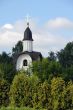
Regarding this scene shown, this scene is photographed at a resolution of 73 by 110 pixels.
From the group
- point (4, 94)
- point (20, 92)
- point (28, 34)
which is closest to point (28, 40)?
point (28, 34)

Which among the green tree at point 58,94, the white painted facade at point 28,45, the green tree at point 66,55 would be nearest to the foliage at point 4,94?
Result: the green tree at point 58,94

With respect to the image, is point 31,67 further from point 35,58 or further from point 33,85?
point 33,85

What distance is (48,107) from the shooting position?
32406 mm

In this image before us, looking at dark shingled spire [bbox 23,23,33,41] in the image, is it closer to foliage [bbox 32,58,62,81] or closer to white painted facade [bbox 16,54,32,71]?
white painted facade [bbox 16,54,32,71]

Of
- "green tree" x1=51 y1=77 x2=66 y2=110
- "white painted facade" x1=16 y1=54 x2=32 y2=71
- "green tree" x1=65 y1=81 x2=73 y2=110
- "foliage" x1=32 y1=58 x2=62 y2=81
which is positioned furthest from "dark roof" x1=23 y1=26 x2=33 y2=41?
"green tree" x1=65 y1=81 x2=73 y2=110

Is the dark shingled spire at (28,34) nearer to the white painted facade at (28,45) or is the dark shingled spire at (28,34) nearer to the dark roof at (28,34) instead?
the dark roof at (28,34)

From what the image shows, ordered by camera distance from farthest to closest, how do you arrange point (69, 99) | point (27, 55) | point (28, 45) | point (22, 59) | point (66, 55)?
1. point (66, 55)
2. point (22, 59)
3. point (27, 55)
4. point (28, 45)
5. point (69, 99)

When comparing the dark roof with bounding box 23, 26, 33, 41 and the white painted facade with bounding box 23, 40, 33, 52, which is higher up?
the dark roof with bounding box 23, 26, 33, 41

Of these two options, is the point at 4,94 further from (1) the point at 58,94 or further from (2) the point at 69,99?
(2) the point at 69,99

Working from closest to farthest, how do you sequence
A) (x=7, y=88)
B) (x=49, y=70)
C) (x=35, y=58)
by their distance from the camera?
(x=7, y=88) < (x=49, y=70) < (x=35, y=58)

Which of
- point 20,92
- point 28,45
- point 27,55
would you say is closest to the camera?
point 20,92


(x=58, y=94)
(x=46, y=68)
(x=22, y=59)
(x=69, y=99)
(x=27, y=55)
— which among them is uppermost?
(x=27, y=55)

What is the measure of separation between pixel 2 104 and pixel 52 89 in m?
3.06

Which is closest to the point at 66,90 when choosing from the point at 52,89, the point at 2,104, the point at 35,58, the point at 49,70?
the point at 52,89
